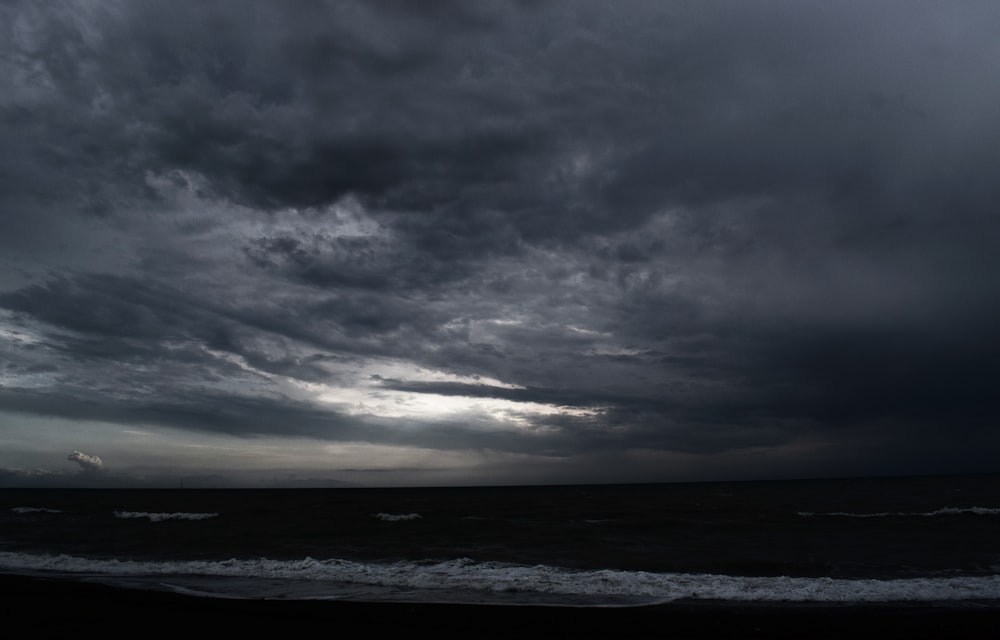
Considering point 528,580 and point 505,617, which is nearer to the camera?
point 505,617

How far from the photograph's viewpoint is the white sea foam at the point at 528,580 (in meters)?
16.7

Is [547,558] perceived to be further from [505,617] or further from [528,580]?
[505,617]

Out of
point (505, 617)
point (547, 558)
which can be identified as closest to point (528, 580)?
point (547, 558)

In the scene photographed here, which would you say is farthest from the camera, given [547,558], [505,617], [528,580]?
[547,558]

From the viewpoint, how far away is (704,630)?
40.3ft

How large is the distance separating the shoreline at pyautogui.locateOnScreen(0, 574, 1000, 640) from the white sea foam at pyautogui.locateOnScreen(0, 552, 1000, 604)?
1.39 meters

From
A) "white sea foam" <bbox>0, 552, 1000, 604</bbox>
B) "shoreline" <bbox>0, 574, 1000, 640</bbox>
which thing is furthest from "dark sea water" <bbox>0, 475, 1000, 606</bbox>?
"shoreline" <bbox>0, 574, 1000, 640</bbox>

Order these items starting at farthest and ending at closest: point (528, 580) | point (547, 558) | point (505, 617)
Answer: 1. point (547, 558)
2. point (528, 580)
3. point (505, 617)

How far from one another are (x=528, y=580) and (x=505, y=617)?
21.3 feet

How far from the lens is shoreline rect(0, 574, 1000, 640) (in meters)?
12.2

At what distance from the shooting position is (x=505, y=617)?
13.5 metres

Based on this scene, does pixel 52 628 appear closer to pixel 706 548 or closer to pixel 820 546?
pixel 706 548

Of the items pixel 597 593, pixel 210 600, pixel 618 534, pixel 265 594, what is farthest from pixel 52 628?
pixel 618 534

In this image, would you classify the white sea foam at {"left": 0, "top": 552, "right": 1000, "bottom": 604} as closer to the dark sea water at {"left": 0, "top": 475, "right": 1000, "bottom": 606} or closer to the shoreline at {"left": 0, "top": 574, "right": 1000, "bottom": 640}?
the dark sea water at {"left": 0, "top": 475, "right": 1000, "bottom": 606}
